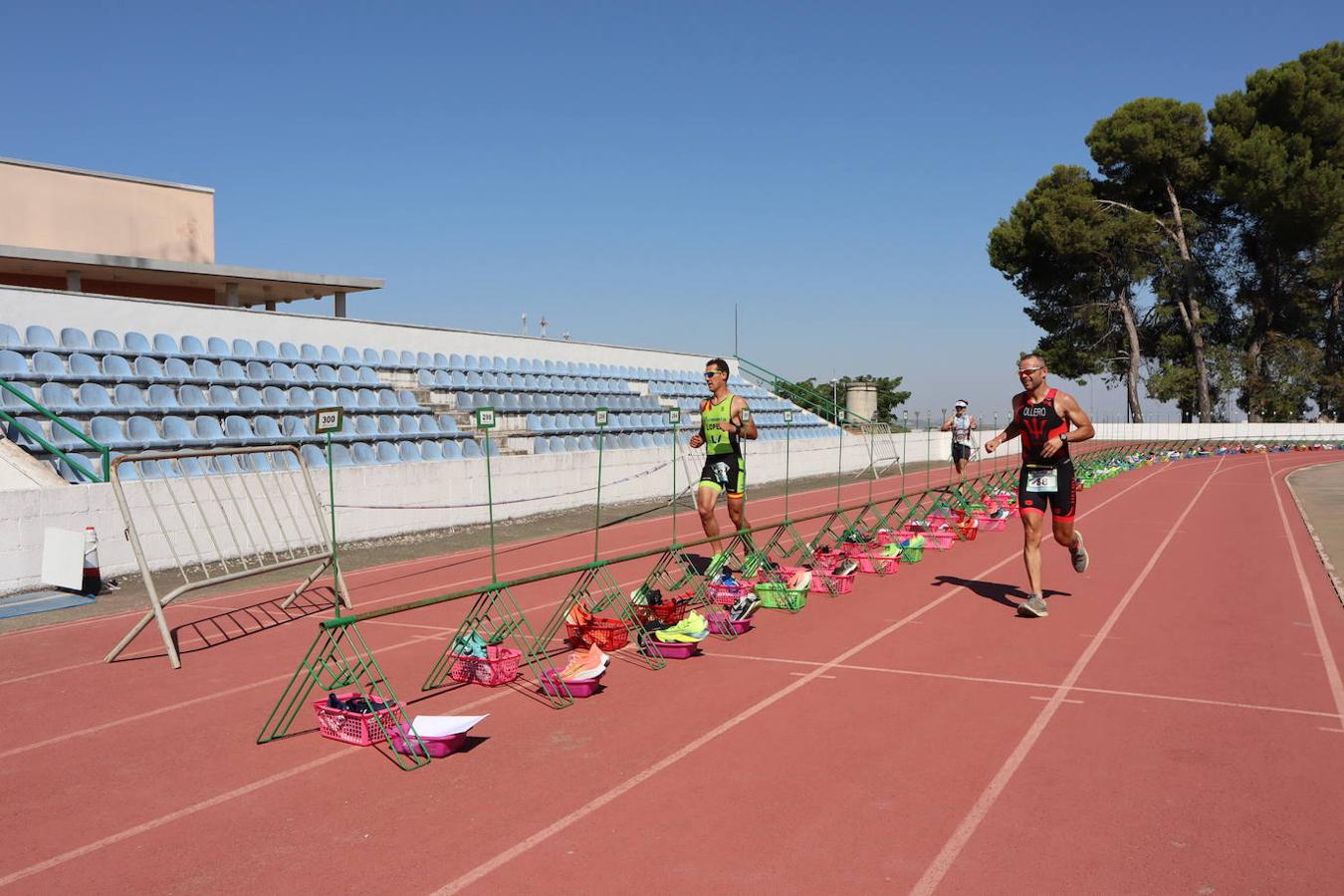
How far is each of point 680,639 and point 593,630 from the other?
638 millimetres

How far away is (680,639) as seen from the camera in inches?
275

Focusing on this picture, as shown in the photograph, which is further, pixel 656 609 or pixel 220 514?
pixel 220 514

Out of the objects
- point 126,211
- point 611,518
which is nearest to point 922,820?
point 611,518

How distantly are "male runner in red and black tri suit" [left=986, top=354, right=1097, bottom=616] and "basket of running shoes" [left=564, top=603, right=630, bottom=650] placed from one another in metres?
3.43

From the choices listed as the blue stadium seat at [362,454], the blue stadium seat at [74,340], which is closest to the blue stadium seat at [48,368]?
the blue stadium seat at [74,340]

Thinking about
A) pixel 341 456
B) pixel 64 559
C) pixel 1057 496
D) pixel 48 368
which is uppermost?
pixel 48 368

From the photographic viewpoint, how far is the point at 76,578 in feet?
31.7

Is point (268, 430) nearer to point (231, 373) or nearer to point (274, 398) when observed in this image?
point (274, 398)

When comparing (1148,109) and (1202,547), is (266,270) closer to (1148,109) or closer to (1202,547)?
(1202,547)

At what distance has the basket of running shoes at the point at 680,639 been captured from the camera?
22.9 feet

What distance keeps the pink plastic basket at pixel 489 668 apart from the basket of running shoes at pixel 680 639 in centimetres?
98

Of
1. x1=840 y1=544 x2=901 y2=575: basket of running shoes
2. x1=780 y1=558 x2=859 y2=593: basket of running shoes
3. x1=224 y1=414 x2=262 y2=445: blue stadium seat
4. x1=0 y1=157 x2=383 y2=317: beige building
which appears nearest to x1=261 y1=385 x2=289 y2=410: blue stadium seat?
x1=224 y1=414 x2=262 y2=445: blue stadium seat

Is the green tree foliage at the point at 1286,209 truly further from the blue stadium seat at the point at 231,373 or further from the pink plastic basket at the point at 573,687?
the pink plastic basket at the point at 573,687

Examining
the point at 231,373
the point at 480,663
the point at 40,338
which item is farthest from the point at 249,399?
the point at 480,663
